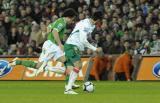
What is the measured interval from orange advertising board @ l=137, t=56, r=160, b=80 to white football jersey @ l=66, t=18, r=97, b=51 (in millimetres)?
7674

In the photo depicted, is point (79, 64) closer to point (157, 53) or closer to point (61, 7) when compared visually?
point (157, 53)

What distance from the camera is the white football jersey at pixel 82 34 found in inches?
661

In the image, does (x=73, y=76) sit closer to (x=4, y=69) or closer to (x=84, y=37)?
(x=84, y=37)

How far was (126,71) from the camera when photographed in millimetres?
25188

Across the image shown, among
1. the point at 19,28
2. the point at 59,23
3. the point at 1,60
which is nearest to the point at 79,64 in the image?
the point at 59,23

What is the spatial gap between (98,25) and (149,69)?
12.5 feet

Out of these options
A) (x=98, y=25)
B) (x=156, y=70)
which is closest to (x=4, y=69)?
(x=98, y=25)

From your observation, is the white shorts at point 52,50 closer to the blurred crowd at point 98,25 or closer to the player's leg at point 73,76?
the player's leg at point 73,76

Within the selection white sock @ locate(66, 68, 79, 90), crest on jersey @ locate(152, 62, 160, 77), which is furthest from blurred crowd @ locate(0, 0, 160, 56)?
white sock @ locate(66, 68, 79, 90)

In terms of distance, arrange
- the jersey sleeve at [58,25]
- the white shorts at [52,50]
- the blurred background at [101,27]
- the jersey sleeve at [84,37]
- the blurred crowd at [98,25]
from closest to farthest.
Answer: the jersey sleeve at [84,37]
the jersey sleeve at [58,25]
the white shorts at [52,50]
the blurred background at [101,27]
the blurred crowd at [98,25]

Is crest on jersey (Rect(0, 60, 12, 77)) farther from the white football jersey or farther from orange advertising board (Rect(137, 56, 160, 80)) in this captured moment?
the white football jersey

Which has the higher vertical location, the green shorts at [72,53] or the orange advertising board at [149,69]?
the green shorts at [72,53]

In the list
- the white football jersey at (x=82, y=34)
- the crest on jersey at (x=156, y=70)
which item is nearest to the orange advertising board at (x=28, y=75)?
the crest on jersey at (x=156, y=70)

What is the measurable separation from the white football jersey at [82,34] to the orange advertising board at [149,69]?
25.2 ft
